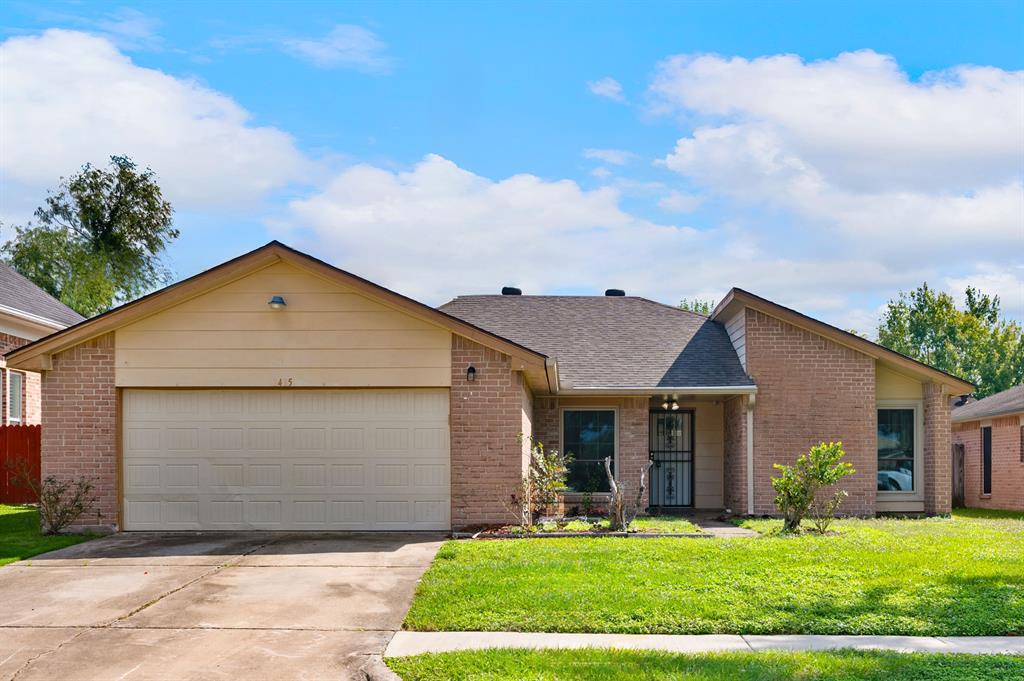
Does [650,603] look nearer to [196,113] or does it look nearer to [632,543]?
[632,543]

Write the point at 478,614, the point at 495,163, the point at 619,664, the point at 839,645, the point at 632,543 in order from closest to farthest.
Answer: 1. the point at 619,664
2. the point at 839,645
3. the point at 478,614
4. the point at 632,543
5. the point at 495,163

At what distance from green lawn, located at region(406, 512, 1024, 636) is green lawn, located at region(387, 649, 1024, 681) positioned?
2.67 ft

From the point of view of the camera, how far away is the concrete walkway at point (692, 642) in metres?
7.06

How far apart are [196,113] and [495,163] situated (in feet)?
16.6

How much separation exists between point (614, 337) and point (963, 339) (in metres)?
37.4

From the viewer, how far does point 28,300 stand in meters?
22.6

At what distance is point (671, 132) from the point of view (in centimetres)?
1582

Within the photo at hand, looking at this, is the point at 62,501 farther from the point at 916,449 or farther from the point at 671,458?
the point at 916,449

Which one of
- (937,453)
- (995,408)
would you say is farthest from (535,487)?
(995,408)

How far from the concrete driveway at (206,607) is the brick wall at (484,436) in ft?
4.42

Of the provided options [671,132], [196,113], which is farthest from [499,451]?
[196,113]

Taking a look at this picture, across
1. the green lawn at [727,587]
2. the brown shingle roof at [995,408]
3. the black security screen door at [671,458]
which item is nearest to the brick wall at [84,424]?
the green lawn at [727,587]

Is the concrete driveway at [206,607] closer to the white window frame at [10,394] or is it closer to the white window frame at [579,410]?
the white window frame at [579,410]

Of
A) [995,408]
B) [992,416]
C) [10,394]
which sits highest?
[10,394]
